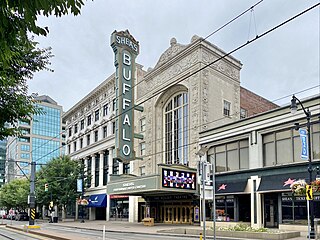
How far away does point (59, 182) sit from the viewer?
61938 mm

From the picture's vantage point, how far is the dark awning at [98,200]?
60.5m

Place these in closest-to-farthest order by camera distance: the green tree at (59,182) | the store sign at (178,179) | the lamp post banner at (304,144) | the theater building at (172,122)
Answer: the lamp post banner at (304,144)
the store sign at (178,179)
the theater building at (172,122)
the green tree at (59,182)

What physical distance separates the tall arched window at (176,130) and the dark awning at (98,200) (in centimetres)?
1577

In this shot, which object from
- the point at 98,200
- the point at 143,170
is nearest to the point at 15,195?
the point at 98,200

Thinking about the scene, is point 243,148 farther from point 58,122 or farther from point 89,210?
point 58,122

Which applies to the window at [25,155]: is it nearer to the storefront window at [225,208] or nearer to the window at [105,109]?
the window at [105,109]

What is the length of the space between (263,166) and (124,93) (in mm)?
18679

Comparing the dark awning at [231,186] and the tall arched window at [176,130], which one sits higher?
the tall arched window at [176,130]

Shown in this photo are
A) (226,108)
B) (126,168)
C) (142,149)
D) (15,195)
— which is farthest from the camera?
(15,195)

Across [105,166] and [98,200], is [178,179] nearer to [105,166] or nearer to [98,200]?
[98,200]

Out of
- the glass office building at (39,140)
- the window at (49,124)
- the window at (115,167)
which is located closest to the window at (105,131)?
the window at (115,167)

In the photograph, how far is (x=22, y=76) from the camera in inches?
396

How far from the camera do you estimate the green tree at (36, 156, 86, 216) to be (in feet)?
200

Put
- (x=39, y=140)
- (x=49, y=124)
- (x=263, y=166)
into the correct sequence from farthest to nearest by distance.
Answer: (x=49, y=124)
(x=39, y=140)
(x=263, y=166)
